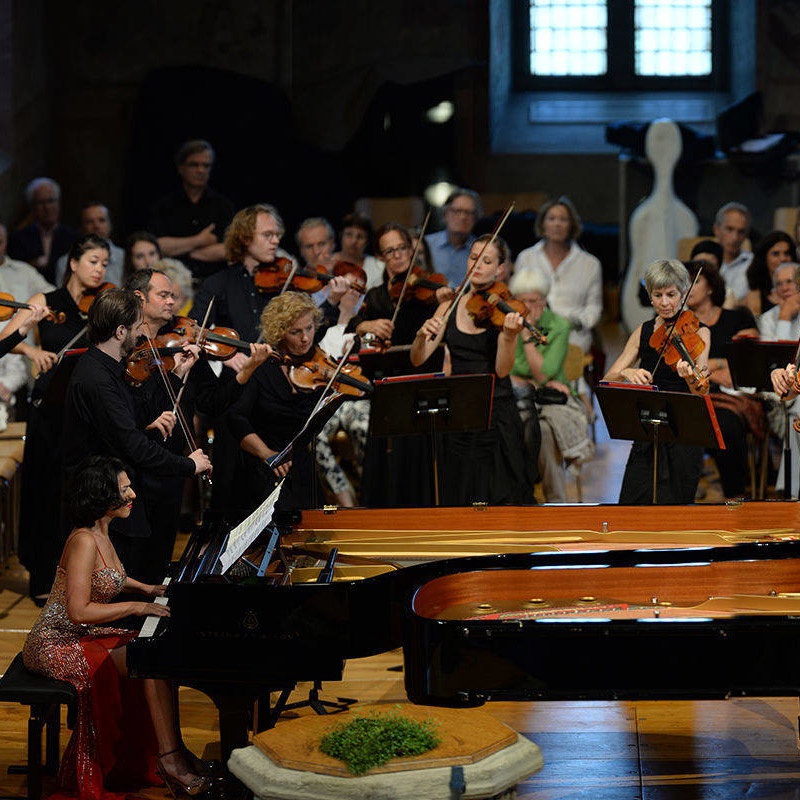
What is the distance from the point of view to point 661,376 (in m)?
5.50

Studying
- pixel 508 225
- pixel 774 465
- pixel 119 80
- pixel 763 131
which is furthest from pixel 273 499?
pixel 763 131

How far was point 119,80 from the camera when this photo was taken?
10.4m

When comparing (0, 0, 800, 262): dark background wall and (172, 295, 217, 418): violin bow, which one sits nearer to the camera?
(172, 295, 217, 418): violin bow

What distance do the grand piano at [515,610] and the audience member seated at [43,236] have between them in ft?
14.2

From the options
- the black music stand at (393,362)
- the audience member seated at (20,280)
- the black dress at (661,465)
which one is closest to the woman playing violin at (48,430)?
the black music stand at (393,362)

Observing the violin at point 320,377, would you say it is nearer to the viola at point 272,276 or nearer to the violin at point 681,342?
the viola at point 272,276

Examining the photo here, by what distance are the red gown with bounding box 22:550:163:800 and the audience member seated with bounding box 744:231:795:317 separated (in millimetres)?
4277

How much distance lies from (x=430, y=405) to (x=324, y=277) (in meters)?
1.37

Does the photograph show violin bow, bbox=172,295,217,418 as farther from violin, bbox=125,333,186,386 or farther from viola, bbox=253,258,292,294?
viola, bbox=253,258,292,294

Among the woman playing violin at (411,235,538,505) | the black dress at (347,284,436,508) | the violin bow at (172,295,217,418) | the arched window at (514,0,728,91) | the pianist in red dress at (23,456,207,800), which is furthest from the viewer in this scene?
the arched window at (514,0,728,91)

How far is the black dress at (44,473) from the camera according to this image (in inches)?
219

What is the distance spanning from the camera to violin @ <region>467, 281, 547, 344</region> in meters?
5.64

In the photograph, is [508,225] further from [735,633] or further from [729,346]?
[735,633]

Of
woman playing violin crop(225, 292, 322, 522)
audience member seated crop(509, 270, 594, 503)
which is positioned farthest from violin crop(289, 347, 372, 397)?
audience member seated crop(509, 270, 594, 503)
